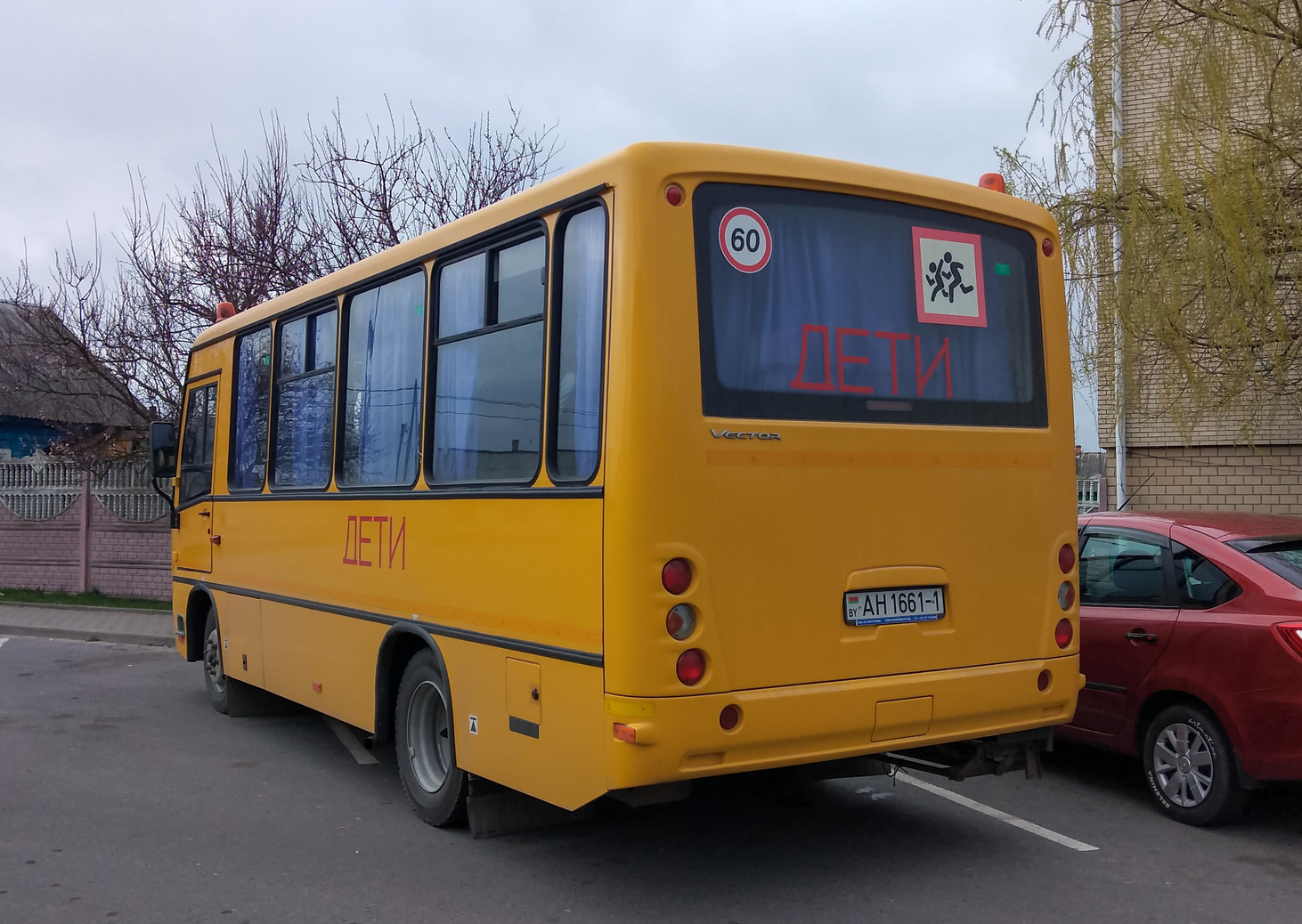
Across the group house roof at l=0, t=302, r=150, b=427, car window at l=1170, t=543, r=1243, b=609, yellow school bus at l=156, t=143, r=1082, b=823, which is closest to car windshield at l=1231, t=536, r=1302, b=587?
car window at l=1170, t=543, r=1243, b=609

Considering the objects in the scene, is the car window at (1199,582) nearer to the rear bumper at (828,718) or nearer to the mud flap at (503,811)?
the rear bumper at (828,718)

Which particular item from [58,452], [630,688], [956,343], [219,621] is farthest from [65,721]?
[58,452]

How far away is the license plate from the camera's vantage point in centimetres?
518

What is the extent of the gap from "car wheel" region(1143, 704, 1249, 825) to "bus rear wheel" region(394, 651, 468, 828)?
360cm

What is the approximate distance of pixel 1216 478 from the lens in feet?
48.5

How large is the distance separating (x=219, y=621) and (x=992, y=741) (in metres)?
6.10

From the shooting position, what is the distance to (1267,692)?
583 centimetres

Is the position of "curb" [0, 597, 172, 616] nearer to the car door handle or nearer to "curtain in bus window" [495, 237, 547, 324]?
"curtain in bus window" [495, 237, 547, 324]

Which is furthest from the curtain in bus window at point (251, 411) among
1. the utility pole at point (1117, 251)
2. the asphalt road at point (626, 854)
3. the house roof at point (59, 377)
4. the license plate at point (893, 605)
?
the house roof at point (59, 377)

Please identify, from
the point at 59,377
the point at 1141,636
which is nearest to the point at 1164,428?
the point at 1141,636

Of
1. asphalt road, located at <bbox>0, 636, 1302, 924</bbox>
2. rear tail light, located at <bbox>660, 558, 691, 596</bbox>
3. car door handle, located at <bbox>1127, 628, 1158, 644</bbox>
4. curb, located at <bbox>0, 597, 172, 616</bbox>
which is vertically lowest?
asphalt road, located at <bbox>0, 636, 1302, 924</bbox>

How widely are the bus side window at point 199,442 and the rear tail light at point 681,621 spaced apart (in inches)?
233

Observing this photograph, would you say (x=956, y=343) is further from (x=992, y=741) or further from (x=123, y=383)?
(x=123, y=383)

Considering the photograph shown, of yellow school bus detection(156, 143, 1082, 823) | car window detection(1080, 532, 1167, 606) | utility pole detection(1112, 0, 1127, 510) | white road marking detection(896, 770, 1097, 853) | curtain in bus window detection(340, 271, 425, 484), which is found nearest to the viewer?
yellow school bus detection(156, 143, 1082, 823)
